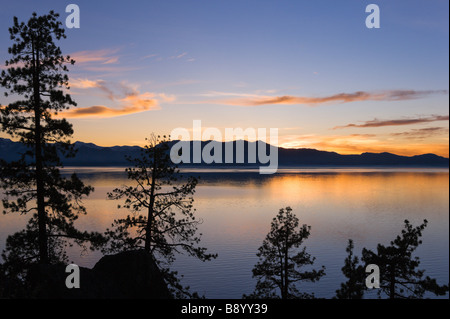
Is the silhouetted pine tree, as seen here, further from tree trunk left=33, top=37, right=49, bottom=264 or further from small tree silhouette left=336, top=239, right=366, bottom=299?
small tree silhouette left=336, top=239, right=366, bottom=299

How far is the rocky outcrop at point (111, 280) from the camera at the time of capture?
548 inches

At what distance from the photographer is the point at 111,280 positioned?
54.3 feet

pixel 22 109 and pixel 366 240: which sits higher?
pixel 22 109

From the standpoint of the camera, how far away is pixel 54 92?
Result: 1769cm

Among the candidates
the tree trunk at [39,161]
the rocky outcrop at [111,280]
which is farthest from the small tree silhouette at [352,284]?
the tree trunk at [39,161]

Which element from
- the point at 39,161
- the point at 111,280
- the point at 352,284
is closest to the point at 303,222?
the point at 352,284

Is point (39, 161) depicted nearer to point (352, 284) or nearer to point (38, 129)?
point (38, 129)

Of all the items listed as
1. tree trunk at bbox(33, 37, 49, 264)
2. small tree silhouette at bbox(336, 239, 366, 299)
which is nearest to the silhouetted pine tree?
tree trunk at bbox(33, 37, 49, 264)

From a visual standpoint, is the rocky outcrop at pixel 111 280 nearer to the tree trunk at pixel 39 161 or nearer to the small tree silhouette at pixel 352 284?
the tree trunk at pixel 39 161

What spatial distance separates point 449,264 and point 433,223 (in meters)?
32.3
